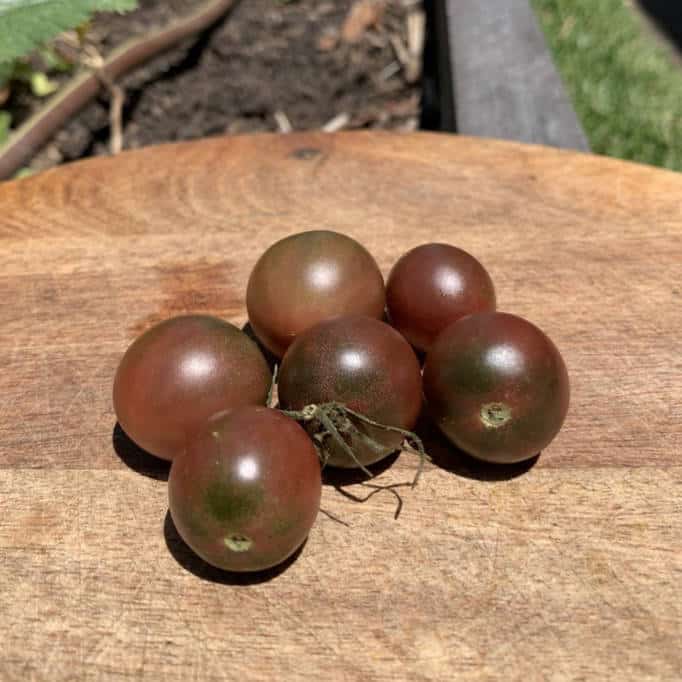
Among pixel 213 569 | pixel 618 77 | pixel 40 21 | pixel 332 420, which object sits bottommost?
pixel 618 77

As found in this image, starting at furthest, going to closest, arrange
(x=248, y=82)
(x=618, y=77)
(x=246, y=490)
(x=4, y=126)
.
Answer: (x=618, y=77) → (x=248, y=82) → (x=4, y=126) → (x=246, y=490)

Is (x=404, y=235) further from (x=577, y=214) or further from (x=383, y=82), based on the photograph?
(x=383, y=82)

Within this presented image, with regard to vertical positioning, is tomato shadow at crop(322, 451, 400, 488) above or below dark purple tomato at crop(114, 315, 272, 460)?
below

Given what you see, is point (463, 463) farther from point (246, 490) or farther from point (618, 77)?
point (618, 77)

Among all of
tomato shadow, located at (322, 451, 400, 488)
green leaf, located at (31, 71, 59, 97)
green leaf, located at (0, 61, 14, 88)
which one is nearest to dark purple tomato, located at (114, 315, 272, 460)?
tomato shadow, located at (322, 451, 400, 488)

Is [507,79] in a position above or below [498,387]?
below

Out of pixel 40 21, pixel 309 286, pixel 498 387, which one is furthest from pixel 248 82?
pixel 498 387

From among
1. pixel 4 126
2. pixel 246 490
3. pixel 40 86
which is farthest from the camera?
pixel 40 86

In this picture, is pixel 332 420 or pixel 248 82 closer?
pixel 332 420

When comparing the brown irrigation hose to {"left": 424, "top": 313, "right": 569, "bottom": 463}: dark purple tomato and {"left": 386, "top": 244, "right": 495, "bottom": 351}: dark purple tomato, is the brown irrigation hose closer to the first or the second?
{"left": 386, "top": 244, "right": 495, "bottom": 351}: dark purple tomato
